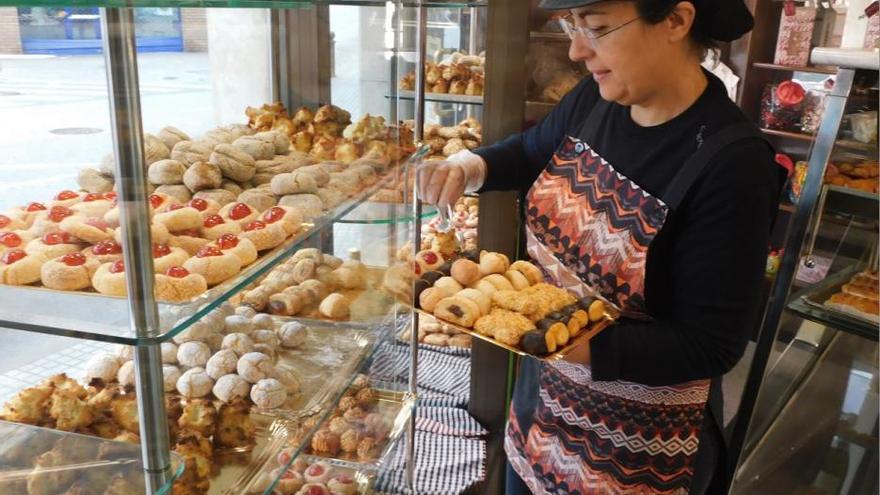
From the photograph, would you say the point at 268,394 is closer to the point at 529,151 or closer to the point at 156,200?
the point at 156,200

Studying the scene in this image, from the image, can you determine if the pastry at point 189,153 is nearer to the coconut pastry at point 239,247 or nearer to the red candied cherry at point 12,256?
the coconut pastry at point 239,247

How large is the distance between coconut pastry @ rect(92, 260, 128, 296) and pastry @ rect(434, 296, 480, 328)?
76 centimetres

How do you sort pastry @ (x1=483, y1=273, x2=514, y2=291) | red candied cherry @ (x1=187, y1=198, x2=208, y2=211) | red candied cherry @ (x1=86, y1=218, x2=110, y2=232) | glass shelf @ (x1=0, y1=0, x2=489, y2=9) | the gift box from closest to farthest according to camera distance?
glass shelf @ (x1=0, y1=0, x2=489, y2=9) → red candied cherry @ (x1=86, y1=218, x2=110, y2=232) → red candied cherry @ (x1=187, y1=198, x2=208, y2=211) → pastry @ (x1=483, y1=273, x2=514, y2=291) → the gift box

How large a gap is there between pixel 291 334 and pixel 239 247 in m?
0.42

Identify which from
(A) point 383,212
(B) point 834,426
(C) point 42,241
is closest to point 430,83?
(A) point 383,212

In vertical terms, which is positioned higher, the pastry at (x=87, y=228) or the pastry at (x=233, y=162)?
the pastry at (x=233, y=162)

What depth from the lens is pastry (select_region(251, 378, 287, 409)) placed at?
4.05ft

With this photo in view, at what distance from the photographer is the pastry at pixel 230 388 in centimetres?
120

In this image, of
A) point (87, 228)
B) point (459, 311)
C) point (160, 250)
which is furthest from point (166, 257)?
point (459, 311)

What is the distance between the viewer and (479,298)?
150cm

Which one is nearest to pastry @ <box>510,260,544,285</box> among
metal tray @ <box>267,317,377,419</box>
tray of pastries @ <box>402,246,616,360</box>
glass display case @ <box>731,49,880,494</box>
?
tray of pastries @ <box>402,246,616,360</box>

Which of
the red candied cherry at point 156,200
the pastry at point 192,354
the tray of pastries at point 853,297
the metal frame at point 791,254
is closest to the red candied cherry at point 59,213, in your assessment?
the red candied cherry at point 156,200

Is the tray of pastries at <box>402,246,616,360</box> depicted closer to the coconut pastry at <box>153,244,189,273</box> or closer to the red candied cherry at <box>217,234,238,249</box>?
the red candied cherry at <box>217,234,238,249</box>

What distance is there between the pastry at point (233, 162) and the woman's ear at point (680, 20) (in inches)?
31.8
